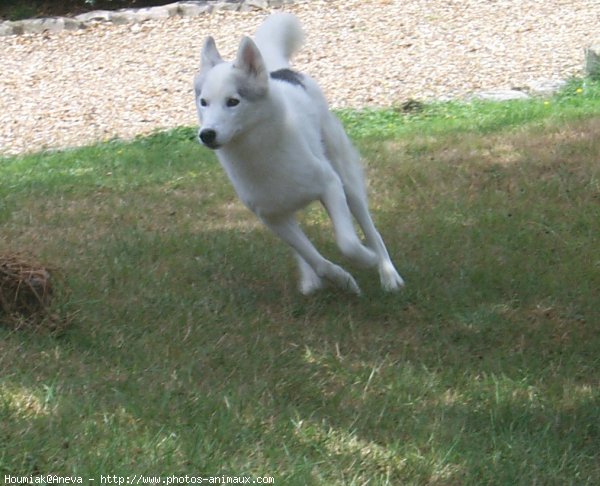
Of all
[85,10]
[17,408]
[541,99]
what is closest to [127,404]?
[17,408]

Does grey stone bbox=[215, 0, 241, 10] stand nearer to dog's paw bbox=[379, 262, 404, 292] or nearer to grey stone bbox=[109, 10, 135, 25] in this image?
grey stone bbox=[109, 10, 135, 25]

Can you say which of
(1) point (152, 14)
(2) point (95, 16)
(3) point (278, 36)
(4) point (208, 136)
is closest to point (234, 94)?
(4) point (208, 136)

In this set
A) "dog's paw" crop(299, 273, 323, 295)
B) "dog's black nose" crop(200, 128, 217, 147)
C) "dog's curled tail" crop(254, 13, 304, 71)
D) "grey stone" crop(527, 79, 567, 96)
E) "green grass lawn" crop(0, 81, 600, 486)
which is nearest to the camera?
"green grass lawn" crop(0, 81, 600, 486)

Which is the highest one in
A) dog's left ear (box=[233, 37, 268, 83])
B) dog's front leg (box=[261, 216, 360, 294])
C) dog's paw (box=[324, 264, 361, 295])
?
dog's left ear (box=[233, 37, 268, 83])

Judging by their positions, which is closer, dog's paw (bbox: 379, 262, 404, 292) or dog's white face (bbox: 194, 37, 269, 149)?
dog's white face (bbox: 194, 37, 269, 149)

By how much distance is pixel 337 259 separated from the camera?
243 inches

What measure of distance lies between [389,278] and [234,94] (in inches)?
51.6

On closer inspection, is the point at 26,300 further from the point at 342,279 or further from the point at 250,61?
the point at 342,279

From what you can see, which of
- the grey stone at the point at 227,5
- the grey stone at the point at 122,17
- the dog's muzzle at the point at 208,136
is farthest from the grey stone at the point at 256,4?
the dog's muzzle at the point at 208,136

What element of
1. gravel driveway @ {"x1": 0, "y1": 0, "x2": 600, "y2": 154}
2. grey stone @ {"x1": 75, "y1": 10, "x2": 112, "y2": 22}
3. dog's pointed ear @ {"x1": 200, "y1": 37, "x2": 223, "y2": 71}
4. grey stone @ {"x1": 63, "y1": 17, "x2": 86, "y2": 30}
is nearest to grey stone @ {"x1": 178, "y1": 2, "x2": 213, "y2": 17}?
gravel driveway @ {"x1": 0, "y1": 0, "x2": 600, "y2": 154}

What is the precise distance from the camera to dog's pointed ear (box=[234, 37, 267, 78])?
5.06m

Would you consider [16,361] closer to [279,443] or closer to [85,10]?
[279,443]

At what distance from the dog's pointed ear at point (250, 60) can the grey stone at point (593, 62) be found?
577 centimetres

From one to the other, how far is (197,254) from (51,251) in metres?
0.84
